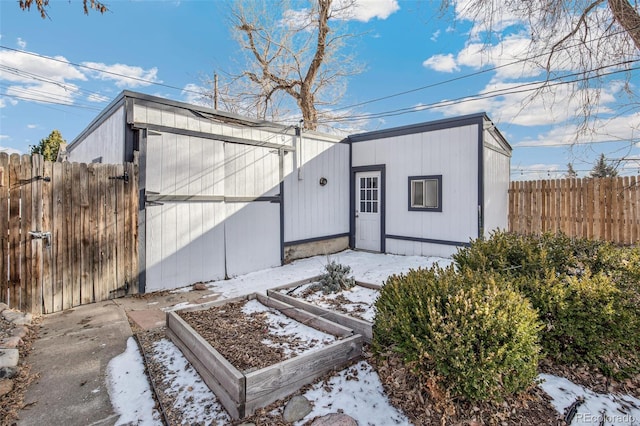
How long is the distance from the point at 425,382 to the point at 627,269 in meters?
2.32

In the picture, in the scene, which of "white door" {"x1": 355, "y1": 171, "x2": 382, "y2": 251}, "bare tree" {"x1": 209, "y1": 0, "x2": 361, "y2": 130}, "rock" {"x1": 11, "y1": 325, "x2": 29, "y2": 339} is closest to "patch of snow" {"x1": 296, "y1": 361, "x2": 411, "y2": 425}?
"rock" {"x1": 11, "y1": 325, "x2": 29, "y2": 339}

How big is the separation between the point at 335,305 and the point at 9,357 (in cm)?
298

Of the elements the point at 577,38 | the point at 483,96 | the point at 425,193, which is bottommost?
the point at 425,193

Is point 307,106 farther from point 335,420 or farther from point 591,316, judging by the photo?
point 335,420

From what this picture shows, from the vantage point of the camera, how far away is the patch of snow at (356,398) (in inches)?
78.0

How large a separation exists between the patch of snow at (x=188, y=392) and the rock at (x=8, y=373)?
99 centimetres

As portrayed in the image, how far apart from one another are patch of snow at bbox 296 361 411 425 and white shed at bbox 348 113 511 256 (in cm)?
498

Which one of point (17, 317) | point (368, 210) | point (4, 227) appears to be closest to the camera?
point (17, 317)

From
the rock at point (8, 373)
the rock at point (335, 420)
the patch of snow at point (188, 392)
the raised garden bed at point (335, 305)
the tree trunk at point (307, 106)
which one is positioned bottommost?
the patch of snow at point (188, 392)

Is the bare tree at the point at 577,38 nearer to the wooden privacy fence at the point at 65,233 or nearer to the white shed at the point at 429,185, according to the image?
the white shed at the point at 429,185

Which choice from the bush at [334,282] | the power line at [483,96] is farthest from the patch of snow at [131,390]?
the power line at [483,96]

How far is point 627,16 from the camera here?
3859 millimetres

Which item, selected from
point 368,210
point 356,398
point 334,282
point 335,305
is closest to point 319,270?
point 334,282

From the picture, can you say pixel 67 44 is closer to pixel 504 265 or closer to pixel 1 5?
pixel 1 5
